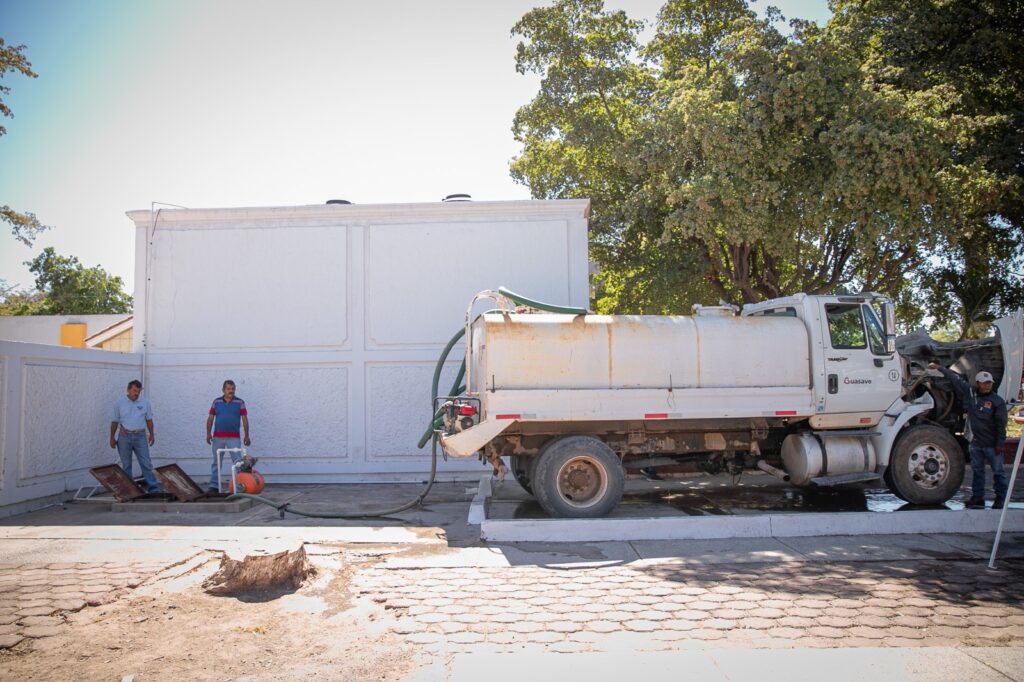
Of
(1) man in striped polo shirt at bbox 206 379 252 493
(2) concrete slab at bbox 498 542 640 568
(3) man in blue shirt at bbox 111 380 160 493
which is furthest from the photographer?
(1) man in striped polo shirt at bbox 206 379 252 493

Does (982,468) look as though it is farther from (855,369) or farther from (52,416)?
(52,416)

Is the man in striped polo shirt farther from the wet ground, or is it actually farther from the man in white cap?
the man in white cap

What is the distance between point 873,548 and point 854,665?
3327 millimetres

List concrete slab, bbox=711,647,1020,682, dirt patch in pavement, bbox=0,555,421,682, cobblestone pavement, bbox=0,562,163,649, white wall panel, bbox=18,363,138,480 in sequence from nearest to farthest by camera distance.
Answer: concrete slab, bbox=711,647,1020,682 → dirt patch in pavement, bbox=0,555,421,682 → cobblestone pavement, bbox=0,562,163,649 → white wall panel, bbox=18,363,138,480

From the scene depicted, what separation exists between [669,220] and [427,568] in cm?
849

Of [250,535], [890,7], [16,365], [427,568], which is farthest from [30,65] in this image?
[890,7]

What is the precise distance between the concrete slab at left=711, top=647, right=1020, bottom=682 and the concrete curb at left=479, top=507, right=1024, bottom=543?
3122 millimetres

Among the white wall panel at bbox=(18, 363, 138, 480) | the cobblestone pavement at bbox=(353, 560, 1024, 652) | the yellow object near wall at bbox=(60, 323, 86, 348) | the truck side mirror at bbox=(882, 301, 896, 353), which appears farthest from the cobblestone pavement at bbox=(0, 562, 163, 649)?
the yellow object near wall at bbox=(60, 323, 86, 348)

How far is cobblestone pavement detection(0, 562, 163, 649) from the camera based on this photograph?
4.93 metres

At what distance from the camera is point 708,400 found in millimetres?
8594

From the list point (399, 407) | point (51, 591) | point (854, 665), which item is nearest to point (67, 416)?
→ point (399, 407)

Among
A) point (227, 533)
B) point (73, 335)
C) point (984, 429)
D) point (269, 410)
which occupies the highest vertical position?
point (73, 335)

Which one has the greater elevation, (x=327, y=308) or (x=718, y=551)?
(x=327, y=308)

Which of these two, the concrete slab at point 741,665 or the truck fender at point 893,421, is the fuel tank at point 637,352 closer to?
the truck fender at point 893,421
